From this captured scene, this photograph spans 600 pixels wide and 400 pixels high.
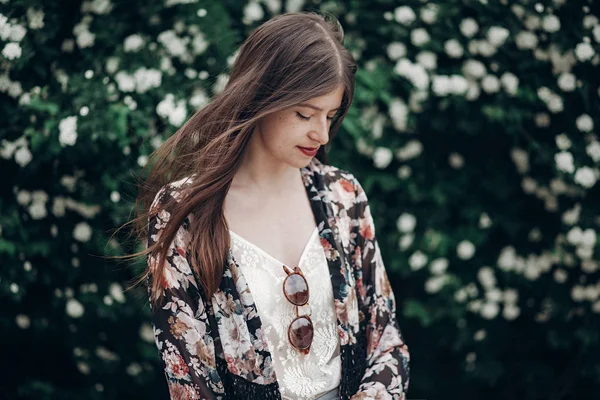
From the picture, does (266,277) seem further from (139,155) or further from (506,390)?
(506,390)

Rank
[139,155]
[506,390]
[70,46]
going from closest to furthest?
[139,155] → [70,46] → [506,390]

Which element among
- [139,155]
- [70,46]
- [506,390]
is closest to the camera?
[139,155]

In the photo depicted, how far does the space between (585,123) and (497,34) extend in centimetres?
52

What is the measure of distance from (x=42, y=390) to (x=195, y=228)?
5.25ft

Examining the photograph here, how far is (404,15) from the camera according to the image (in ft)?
8.66

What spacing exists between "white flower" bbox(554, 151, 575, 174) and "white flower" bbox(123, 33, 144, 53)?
5.79 ft

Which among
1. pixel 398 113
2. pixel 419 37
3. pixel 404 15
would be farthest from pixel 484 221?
pixel 404 15

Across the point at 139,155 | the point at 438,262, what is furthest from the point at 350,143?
the point at 139,155

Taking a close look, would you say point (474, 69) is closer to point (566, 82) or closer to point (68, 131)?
point (566, 82)

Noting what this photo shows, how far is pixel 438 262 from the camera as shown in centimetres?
266

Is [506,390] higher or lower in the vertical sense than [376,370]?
lower

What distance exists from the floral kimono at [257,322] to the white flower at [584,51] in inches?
56.2

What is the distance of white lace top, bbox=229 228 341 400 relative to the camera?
160 centimetres

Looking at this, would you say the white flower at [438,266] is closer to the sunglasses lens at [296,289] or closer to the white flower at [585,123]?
the white flower at [585,123]
